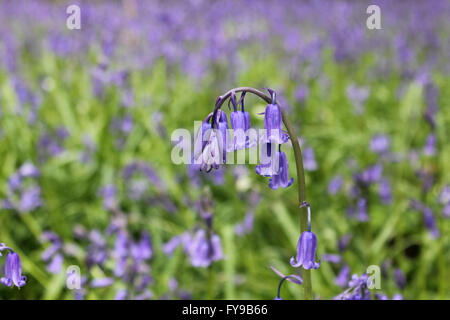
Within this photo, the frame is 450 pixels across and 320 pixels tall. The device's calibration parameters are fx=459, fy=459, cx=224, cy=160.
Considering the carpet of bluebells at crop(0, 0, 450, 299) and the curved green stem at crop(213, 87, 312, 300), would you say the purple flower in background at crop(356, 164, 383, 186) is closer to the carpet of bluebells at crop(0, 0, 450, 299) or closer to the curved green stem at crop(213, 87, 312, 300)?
the carpet of bluebells at crop(0, 0, 450, 299)

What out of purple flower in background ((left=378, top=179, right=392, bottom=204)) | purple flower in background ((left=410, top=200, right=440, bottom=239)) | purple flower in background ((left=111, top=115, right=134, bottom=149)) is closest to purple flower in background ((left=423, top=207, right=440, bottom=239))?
purple flower in background ((left=410, top=200, right=440, bottom=239))

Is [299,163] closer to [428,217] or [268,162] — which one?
[268,162]

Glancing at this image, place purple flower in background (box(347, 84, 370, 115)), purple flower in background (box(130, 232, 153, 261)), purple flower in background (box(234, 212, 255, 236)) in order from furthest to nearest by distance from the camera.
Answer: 1. purple flower in background (box(347, 84, 370, 115))
2. purple flower in background (box(234, 212, 255, 236))
3. purple flower in background (box(130, 232, 153, 261))

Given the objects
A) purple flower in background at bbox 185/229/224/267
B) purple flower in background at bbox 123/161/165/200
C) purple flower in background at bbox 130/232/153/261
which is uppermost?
purple flower in background at bbox 123/161/165/200

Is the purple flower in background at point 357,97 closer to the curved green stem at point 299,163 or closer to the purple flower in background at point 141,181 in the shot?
the purple flower in background at point 141,181

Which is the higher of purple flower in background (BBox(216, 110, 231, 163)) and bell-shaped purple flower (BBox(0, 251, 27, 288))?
purple flower in background (BBox(216, 110, 231, 163))

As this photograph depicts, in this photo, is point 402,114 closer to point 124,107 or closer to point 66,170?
point 124,107

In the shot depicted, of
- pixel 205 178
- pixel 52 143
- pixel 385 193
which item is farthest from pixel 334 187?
pixel 52 143

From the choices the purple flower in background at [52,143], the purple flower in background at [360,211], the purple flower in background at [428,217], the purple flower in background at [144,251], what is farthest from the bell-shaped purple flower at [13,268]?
the purple flower in background at [52,143]

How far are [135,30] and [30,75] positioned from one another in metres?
2.10

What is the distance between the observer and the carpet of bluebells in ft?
8.48

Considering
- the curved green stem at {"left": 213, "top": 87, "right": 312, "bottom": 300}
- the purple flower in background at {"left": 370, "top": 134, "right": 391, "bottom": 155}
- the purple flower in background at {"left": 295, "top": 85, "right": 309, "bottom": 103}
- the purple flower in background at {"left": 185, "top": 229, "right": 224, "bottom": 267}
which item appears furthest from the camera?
the purple flower in background at {"left": 295, "top": 85, "right": 309, "bottom": 103}

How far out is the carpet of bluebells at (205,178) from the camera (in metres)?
2.58
